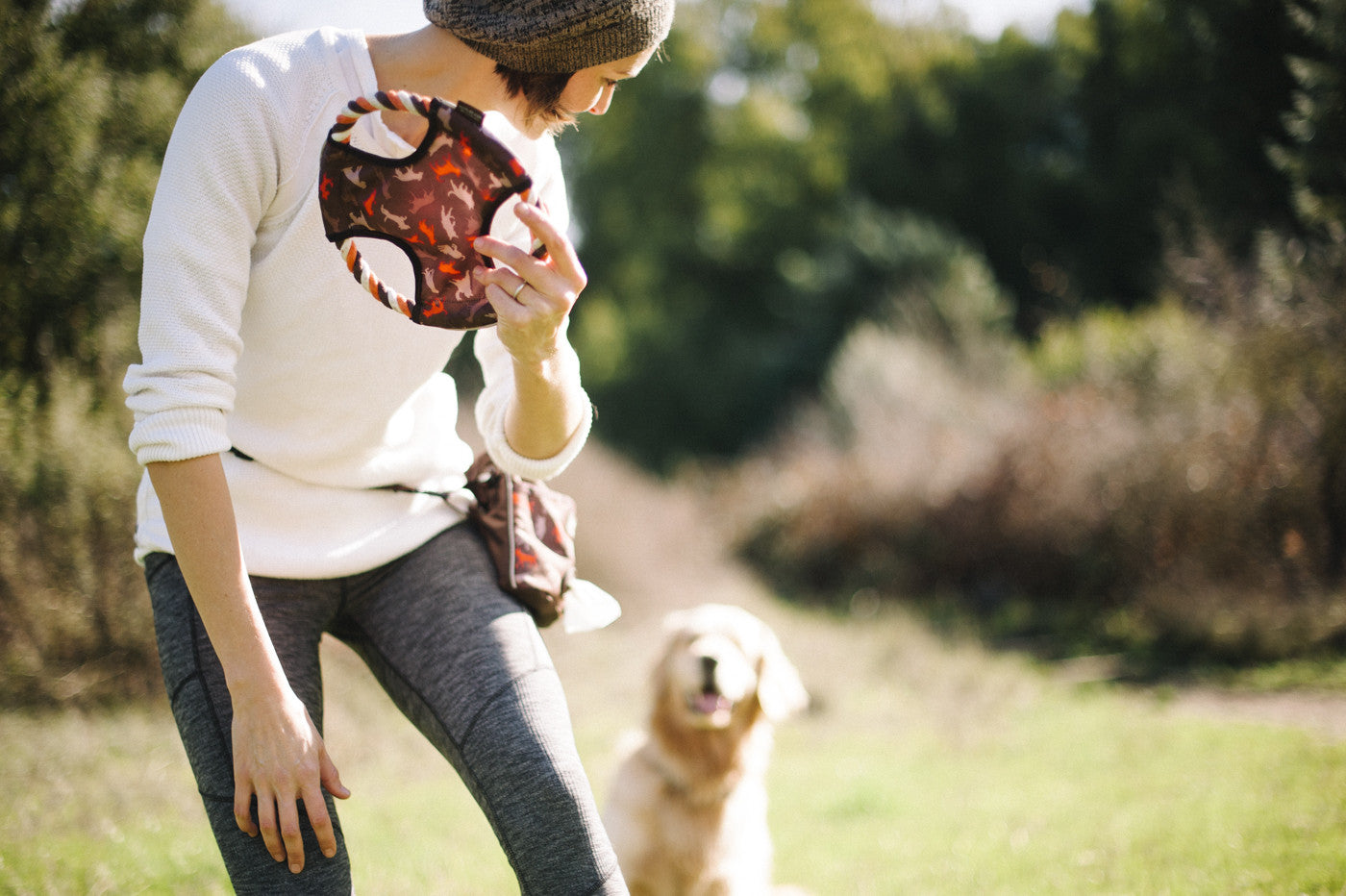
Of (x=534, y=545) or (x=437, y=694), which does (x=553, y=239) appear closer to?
(x=534, y=545)

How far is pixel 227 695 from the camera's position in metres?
1.34

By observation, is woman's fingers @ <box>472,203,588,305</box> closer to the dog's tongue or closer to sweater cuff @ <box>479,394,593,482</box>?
sweater cuff @ <box>479,394,593,482</box>

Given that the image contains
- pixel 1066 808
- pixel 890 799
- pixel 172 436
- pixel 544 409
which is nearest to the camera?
pixel 172 436

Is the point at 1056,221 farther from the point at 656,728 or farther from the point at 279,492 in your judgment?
the point at 279,492

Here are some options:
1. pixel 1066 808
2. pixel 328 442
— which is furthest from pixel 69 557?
pixel 1066 808

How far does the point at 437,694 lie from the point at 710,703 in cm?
192

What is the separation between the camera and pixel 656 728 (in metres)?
3.33

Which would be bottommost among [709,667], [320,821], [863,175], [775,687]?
[775,687]

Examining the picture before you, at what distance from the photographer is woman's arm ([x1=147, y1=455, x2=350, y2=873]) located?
1.24 m

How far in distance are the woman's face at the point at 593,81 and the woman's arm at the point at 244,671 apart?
774mm

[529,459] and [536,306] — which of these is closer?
[536,306]

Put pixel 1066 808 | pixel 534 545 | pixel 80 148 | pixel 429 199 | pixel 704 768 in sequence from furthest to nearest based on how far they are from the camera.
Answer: pixel 1066 808, pixel 80 148, pixel 704 768, pixel 534 545, pixel 429 199

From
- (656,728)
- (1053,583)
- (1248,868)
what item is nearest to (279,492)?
(656,728)

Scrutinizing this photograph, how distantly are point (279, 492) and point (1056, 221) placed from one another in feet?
64.7
